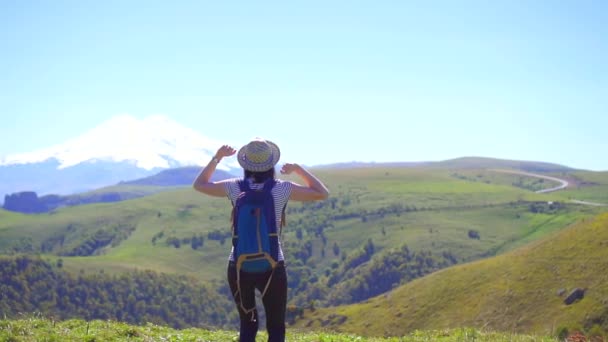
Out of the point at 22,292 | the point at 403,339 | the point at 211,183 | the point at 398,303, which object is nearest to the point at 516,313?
the point at 398,303

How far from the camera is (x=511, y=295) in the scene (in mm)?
83062

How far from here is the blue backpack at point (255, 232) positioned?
29.9 feet

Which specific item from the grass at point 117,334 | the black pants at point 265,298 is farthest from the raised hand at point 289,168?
the grass at point 117,334

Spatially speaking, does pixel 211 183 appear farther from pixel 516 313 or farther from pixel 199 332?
pixel 516 313

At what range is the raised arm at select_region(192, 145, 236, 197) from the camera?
10.0m

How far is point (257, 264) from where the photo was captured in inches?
359

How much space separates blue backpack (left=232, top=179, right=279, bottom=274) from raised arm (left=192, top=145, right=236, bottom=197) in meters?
0.73

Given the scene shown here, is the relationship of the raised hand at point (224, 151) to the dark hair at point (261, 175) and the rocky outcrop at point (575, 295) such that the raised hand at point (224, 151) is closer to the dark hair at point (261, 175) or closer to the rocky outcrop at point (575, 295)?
the dark hair at point (261, 175)

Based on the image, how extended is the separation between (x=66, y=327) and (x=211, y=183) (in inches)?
268

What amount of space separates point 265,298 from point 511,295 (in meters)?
80.5

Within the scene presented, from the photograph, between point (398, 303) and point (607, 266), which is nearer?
point (607, 266)

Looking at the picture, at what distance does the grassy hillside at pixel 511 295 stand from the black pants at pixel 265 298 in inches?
2426

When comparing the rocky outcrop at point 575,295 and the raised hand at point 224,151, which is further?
the rocky outcrop at point 575,295

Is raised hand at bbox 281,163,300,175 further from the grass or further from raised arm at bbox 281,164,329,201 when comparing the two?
the grass
